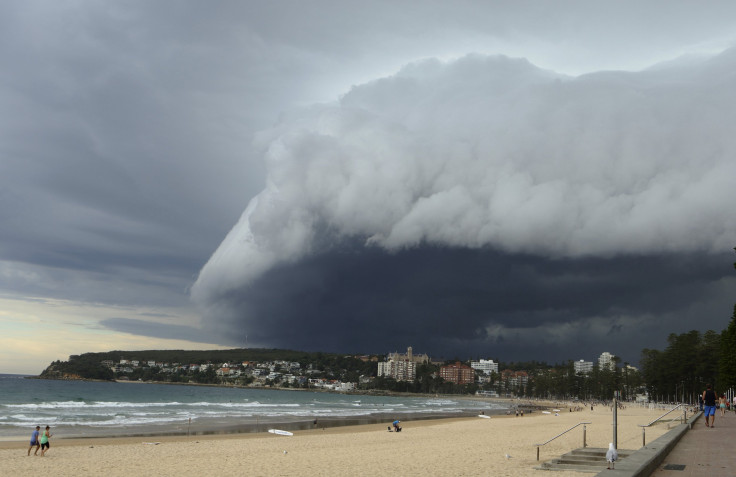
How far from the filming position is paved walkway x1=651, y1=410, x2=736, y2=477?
11.8 metres

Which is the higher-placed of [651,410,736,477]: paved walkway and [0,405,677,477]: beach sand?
[651,410,736,477]: paved walkway

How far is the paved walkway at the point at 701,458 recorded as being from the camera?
38.8ft

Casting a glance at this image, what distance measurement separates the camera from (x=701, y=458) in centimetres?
1408

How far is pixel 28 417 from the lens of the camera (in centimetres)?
5456

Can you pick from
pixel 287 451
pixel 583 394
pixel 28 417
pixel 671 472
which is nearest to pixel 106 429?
pixel 28 417

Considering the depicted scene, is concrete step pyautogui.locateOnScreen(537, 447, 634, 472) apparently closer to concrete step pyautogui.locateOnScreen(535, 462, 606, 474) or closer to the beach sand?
concrete step pyautogui.locateOnScreen(535, 462, 606, 474)

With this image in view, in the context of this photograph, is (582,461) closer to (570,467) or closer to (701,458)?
(570,467)

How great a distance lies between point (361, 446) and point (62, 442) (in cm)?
1673

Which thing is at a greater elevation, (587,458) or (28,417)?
(587,458)

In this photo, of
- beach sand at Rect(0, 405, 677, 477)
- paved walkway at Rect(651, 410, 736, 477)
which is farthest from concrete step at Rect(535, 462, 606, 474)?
paved walkway at Rect(651, 410, 736, 477)

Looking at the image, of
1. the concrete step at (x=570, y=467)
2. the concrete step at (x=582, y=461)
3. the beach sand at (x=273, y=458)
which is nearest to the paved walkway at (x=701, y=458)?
the concrete step at (x=582, y=461)

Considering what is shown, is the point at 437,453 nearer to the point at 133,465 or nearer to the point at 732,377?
the point at 133,465

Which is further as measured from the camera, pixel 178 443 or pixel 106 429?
pixel 106 429

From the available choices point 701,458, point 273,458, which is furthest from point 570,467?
point 273,458
